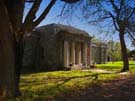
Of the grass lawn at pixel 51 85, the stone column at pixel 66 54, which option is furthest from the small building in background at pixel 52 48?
the grass lawn at pixel 51 85

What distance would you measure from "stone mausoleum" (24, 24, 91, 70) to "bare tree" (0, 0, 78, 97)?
58.9ft

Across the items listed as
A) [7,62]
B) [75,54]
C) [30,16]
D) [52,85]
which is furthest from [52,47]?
Answer: [7,62]

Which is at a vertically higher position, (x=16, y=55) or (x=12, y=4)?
(x=12, y=4)

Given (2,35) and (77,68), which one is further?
(77,68)

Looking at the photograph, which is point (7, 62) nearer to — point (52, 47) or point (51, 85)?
point (51, 85)

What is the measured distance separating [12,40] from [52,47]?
19920 mm

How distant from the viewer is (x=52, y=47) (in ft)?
101

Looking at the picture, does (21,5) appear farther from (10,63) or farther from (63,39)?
(63,39)

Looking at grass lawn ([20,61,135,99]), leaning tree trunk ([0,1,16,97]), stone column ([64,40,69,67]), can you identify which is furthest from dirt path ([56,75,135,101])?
stone column ([64,40,69,67])

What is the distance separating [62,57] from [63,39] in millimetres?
2009

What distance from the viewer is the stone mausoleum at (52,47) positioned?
3050cm

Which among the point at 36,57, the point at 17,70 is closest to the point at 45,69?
the point at 36,57

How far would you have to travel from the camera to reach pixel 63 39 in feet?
101

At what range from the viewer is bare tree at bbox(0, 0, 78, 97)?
1073 cm
